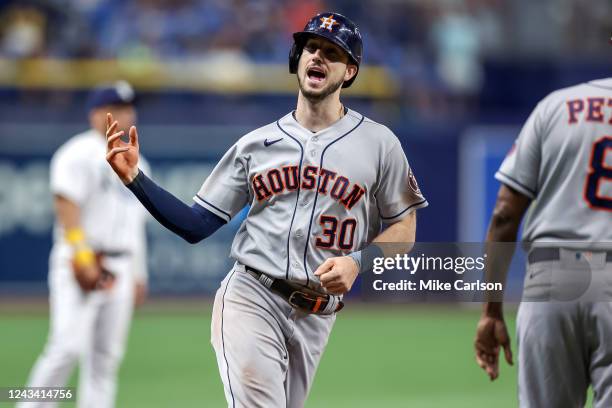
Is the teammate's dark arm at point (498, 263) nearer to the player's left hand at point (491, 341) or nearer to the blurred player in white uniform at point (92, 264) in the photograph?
the player's left hand at point (491, 341)

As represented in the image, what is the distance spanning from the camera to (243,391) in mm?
4566

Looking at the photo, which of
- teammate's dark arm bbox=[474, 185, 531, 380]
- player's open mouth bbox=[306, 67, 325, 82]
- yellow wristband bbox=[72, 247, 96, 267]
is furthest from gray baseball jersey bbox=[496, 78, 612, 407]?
yellow wristband bbox=[72, 247, 96, 267]

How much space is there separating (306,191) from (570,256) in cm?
116

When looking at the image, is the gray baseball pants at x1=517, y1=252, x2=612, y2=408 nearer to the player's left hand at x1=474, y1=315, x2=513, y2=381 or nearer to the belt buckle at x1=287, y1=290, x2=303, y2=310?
the player's left hand at x1=474, y1=315, x2=513, y2=381

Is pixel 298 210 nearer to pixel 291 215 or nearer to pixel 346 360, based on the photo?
pixel 291 215

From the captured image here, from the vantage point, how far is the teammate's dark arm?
471 cm

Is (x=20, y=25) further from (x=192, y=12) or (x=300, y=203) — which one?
(x=300, y=203)

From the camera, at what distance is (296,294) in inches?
189

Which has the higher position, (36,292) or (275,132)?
(275,132)

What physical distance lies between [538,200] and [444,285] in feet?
2.60

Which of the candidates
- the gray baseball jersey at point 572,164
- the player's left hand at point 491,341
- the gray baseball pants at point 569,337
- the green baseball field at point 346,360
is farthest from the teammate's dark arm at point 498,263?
the green baseball field at point 346,360

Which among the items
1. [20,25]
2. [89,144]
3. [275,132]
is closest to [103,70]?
[20,25]

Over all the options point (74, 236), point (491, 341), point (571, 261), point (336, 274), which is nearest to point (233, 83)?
point (74, 236)

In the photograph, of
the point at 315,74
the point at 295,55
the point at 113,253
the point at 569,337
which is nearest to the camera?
the point at 569,337
